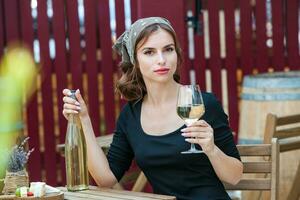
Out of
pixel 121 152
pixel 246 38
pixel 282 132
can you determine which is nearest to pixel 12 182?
pixel 121 152

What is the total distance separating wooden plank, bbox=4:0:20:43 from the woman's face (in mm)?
2539

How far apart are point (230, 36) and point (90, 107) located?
1117 millimetres

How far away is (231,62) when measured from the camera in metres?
5.45

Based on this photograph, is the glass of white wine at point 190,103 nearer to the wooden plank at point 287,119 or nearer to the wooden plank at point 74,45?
the wooden plank at point 287,119

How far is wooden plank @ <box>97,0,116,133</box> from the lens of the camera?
5234 millimetres

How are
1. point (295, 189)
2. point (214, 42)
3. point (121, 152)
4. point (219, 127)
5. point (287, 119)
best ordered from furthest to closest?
point (214, 42), point (295, 189), point (287, 119), point (121, 152), point (219, 127)

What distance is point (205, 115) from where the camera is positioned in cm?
269

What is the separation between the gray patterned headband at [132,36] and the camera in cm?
273

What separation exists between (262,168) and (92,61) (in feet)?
8.44

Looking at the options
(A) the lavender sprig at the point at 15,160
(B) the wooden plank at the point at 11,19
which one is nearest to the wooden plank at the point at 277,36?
(B) the wooden plank at the point at 11,19

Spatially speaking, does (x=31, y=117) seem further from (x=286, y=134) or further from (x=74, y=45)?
(x=286, y=134)

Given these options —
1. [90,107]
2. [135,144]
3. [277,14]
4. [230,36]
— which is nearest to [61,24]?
[90,107]

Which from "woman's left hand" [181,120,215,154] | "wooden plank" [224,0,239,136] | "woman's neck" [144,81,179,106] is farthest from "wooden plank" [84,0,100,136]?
"woman's left hand" [181,120,215,154]

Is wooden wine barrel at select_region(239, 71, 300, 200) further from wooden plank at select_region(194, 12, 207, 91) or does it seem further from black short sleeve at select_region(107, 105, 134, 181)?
black short sleeve at select_region(107, 105, 134, 181)
